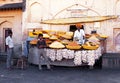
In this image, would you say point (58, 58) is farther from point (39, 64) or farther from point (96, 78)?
point (96, 78)

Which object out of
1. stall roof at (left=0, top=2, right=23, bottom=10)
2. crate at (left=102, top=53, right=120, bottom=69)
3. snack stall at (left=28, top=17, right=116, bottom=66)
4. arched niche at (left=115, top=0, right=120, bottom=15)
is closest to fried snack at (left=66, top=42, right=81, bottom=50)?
snack stall at (left=28, top=17, right=116, bottom=66)

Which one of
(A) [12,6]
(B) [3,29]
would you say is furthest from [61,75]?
(B) [3,29]

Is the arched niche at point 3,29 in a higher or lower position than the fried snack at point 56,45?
higher

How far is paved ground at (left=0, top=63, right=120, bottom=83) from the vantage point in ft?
45.3

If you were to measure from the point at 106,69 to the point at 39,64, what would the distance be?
3534 millimetres

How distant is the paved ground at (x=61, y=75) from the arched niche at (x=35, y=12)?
4865mm

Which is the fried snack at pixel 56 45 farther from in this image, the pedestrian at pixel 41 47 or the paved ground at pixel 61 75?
the paved ground at pixel 61 75

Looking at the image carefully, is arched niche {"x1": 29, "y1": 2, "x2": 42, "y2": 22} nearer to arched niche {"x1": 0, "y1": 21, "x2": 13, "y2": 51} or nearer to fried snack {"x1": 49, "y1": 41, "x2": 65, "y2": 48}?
arched niche {"x1": 0, "y1": 21, "x2": 13, "y2": 51}

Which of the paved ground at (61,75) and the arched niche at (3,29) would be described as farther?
the arched niche at (3,29)

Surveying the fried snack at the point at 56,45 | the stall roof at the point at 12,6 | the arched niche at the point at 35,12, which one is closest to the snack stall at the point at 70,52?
the fried snack at the point at 56,45

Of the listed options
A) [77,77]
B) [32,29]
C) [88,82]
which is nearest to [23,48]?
[32,29]

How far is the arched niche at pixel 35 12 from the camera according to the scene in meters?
21.5

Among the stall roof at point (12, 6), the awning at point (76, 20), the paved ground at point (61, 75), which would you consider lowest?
the paved ground at point (61, 75)

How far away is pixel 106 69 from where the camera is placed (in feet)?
56.5
